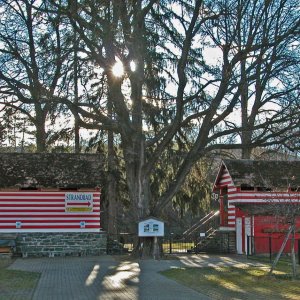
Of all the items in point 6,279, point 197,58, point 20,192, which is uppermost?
point 197,58

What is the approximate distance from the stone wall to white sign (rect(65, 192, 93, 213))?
1236 mm

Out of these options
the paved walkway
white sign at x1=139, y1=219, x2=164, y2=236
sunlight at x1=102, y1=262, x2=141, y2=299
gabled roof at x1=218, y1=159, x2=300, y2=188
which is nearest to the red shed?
gabled roof at x1=218, y1=159, x2=300, y2=188

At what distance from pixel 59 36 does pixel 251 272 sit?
1393 cm

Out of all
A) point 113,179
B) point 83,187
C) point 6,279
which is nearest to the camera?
point 6,279

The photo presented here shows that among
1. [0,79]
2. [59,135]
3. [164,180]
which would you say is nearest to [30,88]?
[0,79]

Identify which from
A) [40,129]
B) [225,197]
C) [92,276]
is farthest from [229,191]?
[92,276]

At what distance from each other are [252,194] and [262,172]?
5.82 feet

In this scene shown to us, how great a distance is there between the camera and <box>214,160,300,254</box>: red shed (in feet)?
95.8

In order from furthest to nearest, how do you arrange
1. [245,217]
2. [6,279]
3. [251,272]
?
[245,217], [251,272], [6,279]

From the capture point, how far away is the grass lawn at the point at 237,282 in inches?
555

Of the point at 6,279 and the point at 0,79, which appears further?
the point at 0,79

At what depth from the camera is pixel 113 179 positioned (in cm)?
3378

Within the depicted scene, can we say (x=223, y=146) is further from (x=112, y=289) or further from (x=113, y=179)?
(x=112, y=289)

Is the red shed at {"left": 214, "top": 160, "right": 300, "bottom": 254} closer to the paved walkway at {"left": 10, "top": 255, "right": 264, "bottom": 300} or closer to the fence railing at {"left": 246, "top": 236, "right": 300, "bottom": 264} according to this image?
the fence railing at {"left": 246, "top": 236, "right": 300, "bottom": 264}
